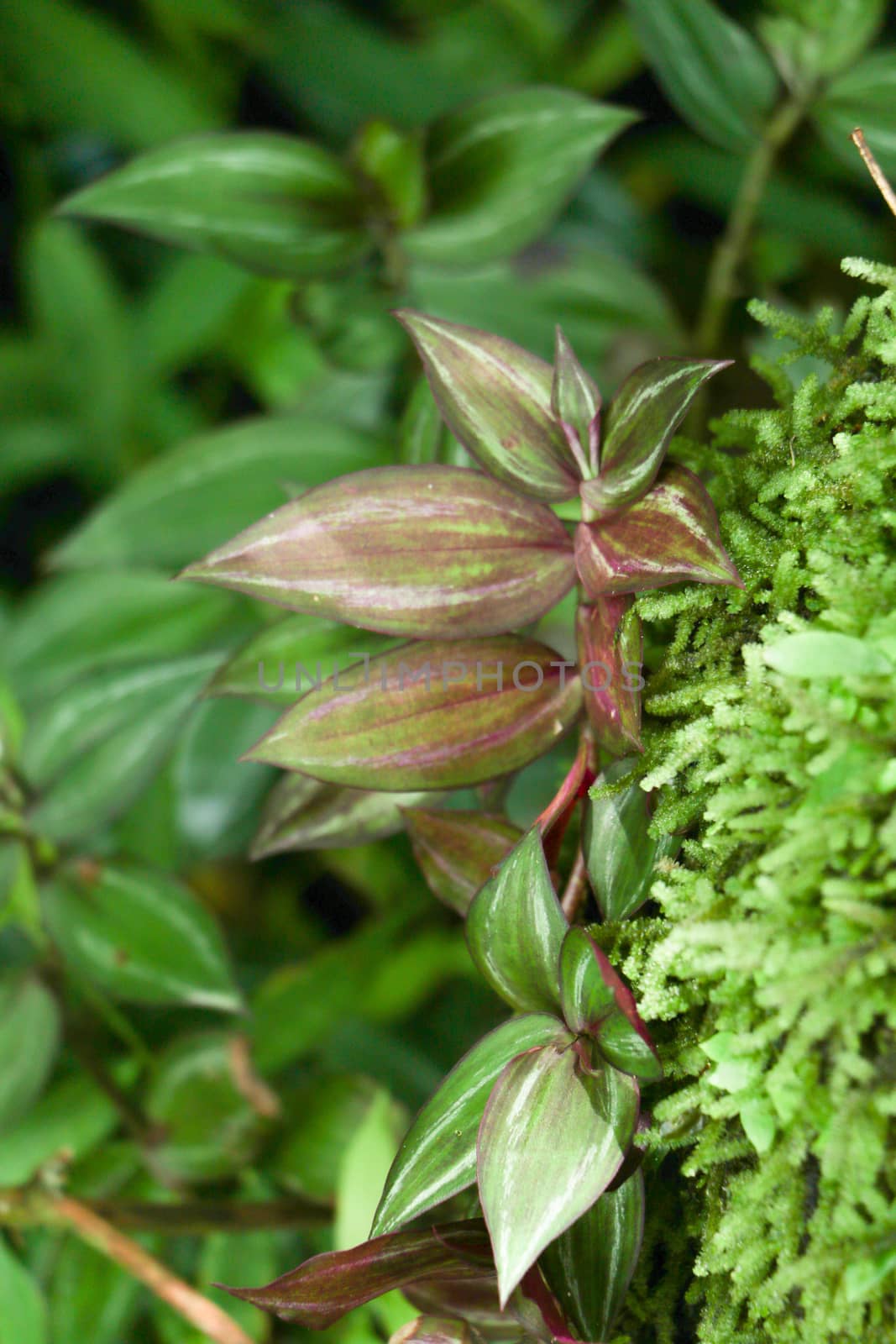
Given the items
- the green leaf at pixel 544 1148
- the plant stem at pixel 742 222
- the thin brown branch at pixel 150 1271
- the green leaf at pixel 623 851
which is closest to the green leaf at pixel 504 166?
the plant stem at pixel 742 222

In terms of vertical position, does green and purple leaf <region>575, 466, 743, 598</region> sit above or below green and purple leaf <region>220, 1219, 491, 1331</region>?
above

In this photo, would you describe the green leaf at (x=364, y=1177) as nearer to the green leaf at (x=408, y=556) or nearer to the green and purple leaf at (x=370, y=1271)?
the green and purple leaf at (x=370, y=1271)

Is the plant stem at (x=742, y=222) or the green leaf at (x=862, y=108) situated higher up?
the green leaf at (x=862, y=108)

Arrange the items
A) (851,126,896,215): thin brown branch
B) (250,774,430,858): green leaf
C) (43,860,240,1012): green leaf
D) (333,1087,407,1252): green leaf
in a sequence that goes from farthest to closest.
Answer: (43,860,240,1012): green leaf, (333,1087,407,1252): green leaf, (250,774,430,858): green leaf, (851,126,896,215): thin brown branch

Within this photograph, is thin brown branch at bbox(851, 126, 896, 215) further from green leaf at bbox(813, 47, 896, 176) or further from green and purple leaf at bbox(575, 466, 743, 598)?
green leaf at bbox(813, 47, 896, 176)

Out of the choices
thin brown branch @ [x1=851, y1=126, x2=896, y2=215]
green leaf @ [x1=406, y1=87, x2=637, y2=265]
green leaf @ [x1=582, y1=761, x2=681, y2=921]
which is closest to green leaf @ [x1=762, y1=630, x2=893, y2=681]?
green leaf @ [x1=582, y1=761, x2=681, y2=921]

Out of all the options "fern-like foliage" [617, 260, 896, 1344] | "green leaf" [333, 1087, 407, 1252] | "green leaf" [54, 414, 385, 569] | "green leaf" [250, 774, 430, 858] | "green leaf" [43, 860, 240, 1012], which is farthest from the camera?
"green leaf" [54, 414, 385, 569]

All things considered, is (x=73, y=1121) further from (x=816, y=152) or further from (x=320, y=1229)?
(x=816, y=152)
